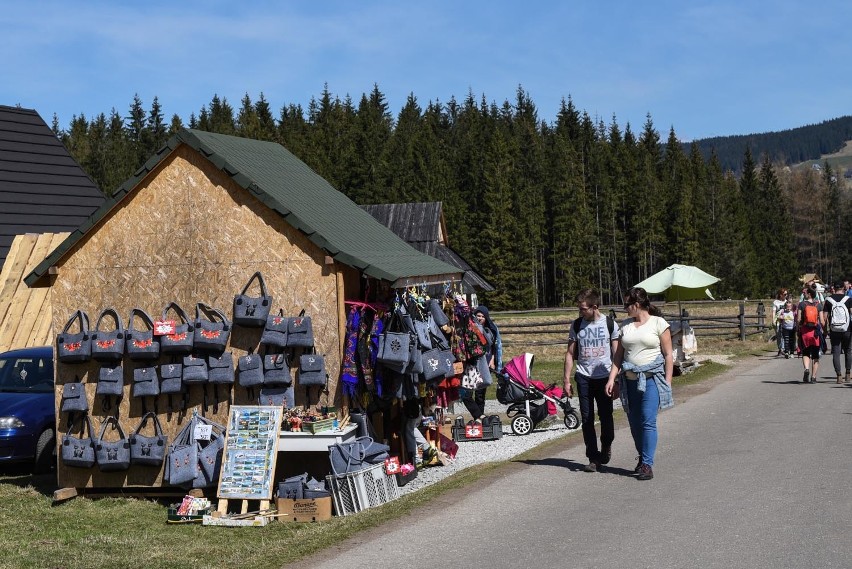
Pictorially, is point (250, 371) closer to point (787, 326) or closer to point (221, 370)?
point (221, 370)

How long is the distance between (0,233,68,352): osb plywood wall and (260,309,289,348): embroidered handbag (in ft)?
34.5

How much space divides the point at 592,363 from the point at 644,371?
0.93 metres

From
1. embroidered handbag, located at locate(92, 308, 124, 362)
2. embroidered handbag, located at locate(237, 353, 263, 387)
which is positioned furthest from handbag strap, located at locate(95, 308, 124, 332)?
embroidered handbag, located at locate(237, 353, 263, 387)

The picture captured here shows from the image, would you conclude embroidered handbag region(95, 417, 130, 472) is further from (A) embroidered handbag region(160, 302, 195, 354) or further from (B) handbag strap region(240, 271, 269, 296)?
(B) handbag strap region(240, 271, 269, 296)

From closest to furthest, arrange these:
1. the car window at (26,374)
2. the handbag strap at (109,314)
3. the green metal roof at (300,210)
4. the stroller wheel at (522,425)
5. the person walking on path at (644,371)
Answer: the person walking on path at (644,371)
the green metal roof at (300,210)
the handbag strap at (109,314)
the car window at (26,374)
the stroller wheel at (522,425)

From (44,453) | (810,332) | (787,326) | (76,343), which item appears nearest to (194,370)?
(76,343)

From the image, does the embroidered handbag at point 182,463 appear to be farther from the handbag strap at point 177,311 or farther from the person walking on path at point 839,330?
the person walking on path at point 839,330

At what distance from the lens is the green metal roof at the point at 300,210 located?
1207cm

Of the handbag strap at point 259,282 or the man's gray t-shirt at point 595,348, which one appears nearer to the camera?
the man's gray t-shirt at point 595,348

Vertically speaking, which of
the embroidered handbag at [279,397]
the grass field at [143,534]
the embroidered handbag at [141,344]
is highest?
the embroidered handbag at [141,344]

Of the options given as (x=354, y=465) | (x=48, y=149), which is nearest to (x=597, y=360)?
(x=354, y=465)

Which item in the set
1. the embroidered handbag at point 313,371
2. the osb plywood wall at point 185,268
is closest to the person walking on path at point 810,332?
the osb plywood wall at point 185,268

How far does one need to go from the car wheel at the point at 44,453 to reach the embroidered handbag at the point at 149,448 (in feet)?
9.41

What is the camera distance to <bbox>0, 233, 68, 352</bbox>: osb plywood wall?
20766 mm
